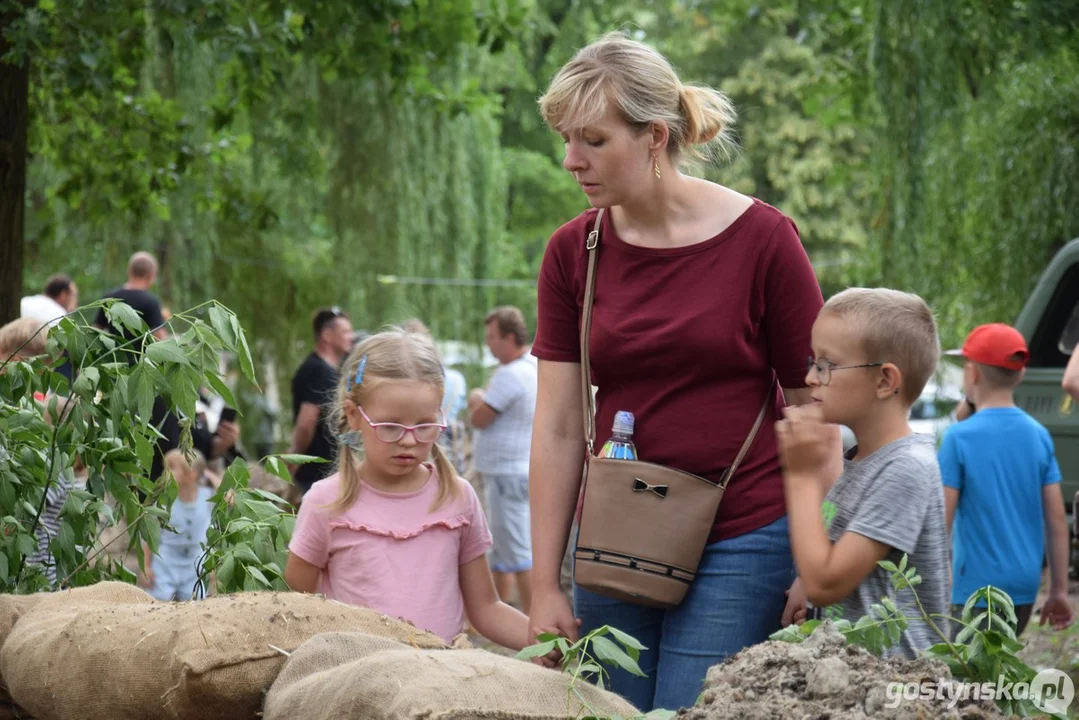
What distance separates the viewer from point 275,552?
3.26 metres

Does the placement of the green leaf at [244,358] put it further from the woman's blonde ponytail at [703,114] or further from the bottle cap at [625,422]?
the woman's blonde ponytail at [703,114]

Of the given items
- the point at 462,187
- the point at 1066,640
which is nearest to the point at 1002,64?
the point at 462,187

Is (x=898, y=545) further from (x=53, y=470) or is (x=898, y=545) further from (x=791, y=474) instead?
(x=53, y=470)

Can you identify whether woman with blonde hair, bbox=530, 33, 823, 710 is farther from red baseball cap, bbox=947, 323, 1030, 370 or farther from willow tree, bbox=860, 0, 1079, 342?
willow tree, bbox=860, 0, 1079, 342

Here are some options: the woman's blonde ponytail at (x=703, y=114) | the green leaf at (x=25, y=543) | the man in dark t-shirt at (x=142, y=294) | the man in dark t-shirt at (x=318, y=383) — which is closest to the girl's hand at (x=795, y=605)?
the woman's blonde ponytail at (x=703, y=114)

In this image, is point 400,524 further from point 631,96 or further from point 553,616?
point 631,96

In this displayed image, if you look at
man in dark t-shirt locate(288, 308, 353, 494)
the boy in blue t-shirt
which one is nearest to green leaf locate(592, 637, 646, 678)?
the boy in blue t-shirt

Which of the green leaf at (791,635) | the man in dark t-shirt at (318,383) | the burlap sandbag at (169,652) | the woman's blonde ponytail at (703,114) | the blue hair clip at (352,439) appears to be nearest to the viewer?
the green leaf at (791,635)

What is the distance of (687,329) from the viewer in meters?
2.87

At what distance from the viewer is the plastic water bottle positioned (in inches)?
116

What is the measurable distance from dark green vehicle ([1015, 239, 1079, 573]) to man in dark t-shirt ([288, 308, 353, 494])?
453 cm

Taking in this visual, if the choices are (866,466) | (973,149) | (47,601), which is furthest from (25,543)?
(973,149)

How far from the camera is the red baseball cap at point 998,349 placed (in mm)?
5785

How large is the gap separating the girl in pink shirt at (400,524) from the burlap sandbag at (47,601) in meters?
0.52
